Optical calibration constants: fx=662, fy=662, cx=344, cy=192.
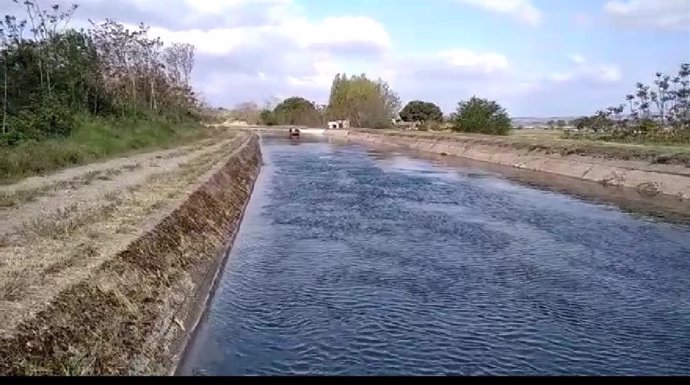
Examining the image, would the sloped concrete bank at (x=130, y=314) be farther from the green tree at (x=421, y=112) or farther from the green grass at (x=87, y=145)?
the green tree at (x=421, y=112)

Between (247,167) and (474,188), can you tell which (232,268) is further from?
(247,167)

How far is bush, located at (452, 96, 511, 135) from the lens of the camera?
217ft

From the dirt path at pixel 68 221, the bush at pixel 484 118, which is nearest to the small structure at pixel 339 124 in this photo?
the bush at pixel 484 118

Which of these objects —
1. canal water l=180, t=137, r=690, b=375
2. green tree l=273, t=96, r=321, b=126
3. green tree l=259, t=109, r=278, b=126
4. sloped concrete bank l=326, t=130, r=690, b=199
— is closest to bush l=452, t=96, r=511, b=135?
sloped concrete bank l=326, t=130, r=690, b=199

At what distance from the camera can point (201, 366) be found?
7.48m

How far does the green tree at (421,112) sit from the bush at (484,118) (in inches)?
1244

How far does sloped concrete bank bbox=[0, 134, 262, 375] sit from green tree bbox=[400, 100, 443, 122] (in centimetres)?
9124

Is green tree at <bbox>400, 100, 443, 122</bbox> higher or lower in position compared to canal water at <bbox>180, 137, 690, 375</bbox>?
higher

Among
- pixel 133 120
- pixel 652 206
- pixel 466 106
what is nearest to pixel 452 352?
pixel 652 206

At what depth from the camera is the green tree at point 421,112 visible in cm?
10368

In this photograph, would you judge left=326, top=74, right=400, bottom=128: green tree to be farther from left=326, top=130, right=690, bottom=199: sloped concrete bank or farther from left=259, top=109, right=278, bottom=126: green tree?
left=326, top=130, right=690, bottom=199: sloped concrete bank

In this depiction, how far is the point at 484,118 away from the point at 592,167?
35.9m

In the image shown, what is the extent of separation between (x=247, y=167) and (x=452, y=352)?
25.2m

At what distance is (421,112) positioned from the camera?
106m
